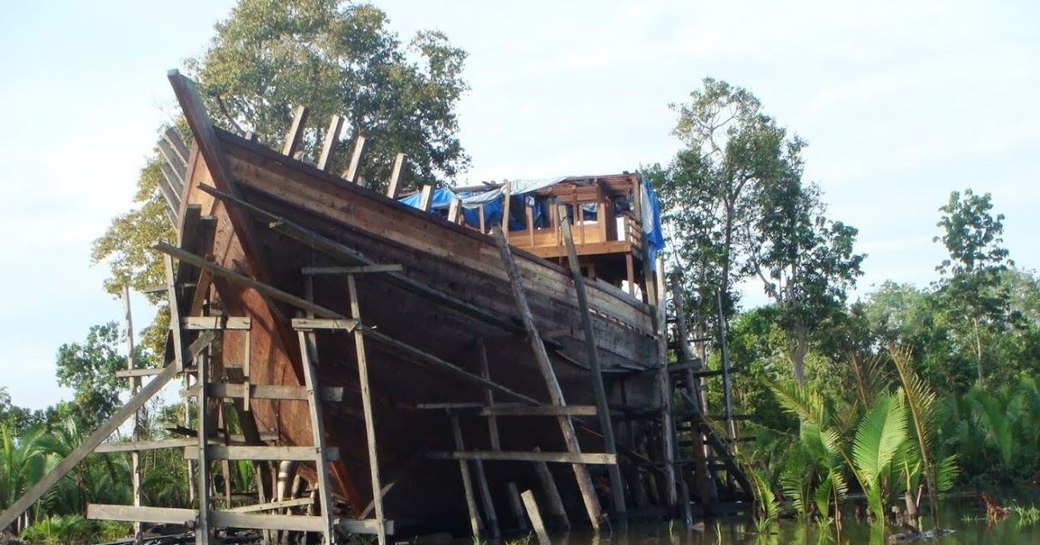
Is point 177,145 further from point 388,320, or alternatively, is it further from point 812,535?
point 812,535

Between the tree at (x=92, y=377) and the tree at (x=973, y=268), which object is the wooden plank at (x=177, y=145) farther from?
the tree at (x=973, y=268)

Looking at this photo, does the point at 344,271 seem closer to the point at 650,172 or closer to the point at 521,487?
the point at 521,487

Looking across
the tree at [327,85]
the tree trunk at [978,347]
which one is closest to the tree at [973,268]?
the tree trunk at [978,347]

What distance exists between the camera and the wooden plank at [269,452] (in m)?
9.04

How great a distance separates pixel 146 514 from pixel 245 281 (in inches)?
80.0

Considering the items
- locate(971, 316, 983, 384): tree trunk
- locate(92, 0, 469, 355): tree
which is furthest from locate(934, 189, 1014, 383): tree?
locate(92, 0, 469, 355): tree

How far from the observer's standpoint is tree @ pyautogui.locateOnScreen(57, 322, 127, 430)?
1884 centimetres

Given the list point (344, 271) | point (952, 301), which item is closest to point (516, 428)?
point (344, 271)

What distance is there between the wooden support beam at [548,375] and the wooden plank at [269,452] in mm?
2613

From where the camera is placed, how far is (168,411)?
1912cm

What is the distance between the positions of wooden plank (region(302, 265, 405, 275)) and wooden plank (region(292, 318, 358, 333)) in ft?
1.80

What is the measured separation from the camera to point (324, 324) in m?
9.42

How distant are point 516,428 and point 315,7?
13.7m

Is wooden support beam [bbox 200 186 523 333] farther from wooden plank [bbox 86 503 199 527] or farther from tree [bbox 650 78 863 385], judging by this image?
tree [bbox 650 78 863 385]
